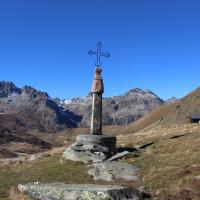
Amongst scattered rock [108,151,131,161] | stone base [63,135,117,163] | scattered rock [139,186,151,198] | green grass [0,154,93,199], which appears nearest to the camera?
scattered rock [139,186,151,198]

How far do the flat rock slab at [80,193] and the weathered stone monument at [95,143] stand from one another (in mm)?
14916

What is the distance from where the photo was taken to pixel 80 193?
21.0 m

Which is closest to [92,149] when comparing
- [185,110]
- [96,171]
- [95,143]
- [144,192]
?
[95,143]

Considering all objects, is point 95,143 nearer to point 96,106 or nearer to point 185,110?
point 96,106

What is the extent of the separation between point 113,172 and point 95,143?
33.4 feet

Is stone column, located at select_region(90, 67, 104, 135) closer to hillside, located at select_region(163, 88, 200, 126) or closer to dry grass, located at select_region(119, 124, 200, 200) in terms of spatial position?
dry grass, located at select_region(119, 124, 200, 200)

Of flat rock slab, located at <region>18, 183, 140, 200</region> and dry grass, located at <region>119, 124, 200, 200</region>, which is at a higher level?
dry grass, located at <region>119, 124, 200, 200</region>

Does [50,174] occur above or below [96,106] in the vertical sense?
below

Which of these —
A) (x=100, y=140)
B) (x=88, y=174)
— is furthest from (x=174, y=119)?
(x=88, y=174)

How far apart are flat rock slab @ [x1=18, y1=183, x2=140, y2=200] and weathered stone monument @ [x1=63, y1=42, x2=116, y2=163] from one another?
587 inches

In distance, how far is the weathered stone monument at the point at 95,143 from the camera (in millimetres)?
38375

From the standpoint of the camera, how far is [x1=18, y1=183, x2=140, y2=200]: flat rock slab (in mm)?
20734

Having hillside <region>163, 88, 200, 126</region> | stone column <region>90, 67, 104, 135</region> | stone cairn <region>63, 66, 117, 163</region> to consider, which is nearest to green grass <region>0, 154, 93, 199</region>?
stone cairn <region>63, 66, 117, 163</region>

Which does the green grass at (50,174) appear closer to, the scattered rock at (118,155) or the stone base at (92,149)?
the stone base at (92,149)
